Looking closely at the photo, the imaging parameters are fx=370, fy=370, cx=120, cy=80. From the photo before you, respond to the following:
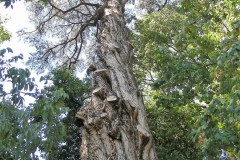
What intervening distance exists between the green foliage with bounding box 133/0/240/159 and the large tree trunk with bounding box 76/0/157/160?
69 cm

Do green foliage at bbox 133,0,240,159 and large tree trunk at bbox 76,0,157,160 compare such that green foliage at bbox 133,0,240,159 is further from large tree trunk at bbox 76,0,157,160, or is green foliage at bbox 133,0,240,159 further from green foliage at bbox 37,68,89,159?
green foliage at bbox 37,68,89,159

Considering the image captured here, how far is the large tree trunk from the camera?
2.94m

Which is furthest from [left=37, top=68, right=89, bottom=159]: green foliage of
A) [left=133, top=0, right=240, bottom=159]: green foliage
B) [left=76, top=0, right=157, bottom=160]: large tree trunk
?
[left=76, top=0, right=157, bottom=160]: large tree trunk

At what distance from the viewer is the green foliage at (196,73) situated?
3.68 meters

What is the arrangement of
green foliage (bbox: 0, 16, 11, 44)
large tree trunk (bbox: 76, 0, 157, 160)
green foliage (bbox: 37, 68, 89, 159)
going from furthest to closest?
green foliage (bbox: 0, 16, 11, 44)
green foliage (bbox: 37, 68, 89, 159)
large tree trunk (bbox: 76, 0, 157, 160)

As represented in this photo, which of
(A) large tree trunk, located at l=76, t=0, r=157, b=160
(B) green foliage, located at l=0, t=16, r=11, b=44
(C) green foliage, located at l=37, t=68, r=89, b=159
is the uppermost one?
(B) green foliage, located at l=0, t=16, r=11, b=44

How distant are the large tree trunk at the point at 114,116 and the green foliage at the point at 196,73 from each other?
689mm

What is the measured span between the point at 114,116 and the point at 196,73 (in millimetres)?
2521

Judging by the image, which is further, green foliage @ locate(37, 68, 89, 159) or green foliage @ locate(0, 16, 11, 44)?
green foliage @ locate(0, 16, 11, 44)

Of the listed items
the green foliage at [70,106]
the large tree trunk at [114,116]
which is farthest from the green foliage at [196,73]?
the green foliage at [70,106]

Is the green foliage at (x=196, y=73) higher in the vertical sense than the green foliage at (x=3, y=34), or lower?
lower

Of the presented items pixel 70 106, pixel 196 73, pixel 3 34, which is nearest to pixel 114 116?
pixel 196 73

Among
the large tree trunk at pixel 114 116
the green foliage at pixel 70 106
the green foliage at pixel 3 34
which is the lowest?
the large tree trunk at pixel 114 116

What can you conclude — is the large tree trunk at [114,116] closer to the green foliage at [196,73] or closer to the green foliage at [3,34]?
the green foliage at [196,73]
